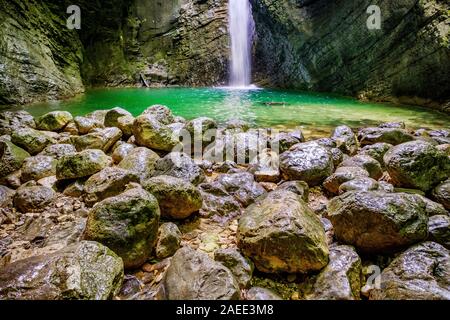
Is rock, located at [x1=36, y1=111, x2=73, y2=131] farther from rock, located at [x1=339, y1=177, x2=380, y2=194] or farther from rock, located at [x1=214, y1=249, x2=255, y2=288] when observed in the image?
rock, located at [x1=339, y1=177, x2=380, y2=194]

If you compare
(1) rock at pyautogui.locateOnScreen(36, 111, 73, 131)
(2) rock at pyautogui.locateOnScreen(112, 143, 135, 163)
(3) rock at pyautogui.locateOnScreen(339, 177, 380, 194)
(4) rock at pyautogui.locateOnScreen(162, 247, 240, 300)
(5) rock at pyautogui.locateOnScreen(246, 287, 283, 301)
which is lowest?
(5) rock at pyautogui.locateOnScreen(246, 287, 283, 301)

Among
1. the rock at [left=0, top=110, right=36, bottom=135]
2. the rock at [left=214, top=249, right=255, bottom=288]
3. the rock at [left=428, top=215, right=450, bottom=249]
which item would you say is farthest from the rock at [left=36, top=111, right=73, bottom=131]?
the rock at [left=428, top=215, right=450, bottom=249]

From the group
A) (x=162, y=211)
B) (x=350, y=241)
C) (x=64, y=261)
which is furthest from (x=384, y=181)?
(x=64, y=261)

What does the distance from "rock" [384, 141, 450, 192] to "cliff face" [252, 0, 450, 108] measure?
8.25 metres

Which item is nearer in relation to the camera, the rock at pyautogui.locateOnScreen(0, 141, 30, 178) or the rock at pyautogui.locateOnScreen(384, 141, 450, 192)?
the rock at pyautogui.locateOnScreen(384, 141, 450, 192)

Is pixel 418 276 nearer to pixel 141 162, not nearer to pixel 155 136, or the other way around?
pixel 141 162

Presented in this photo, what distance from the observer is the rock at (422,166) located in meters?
3.41

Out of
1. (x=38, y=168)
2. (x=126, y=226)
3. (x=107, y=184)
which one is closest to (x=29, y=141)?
(x=38, y=168)

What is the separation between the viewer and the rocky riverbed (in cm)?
213

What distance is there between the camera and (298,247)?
233 centimetres

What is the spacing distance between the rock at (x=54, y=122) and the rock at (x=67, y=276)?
4124mm

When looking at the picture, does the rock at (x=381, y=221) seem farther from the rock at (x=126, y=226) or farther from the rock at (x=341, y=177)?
the rock at (x=126, y=226)

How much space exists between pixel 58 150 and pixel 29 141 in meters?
0.53

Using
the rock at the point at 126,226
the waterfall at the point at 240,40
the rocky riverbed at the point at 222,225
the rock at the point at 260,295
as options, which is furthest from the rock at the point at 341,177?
the waterfall at the point at 240,40
